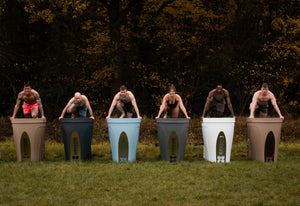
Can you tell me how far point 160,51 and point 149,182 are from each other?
40.0ft

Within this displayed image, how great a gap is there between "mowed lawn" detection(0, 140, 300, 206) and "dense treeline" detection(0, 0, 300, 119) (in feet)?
27.6

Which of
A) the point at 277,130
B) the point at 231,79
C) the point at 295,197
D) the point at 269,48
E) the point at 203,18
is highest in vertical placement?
the point at 203,18

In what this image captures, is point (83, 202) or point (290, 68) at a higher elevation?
point (290, 68)

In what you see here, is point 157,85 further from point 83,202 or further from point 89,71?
point 83,202

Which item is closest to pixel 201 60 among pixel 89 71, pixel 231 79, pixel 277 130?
pixel 231 79

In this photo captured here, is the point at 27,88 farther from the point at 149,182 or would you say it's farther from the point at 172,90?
the point at 149,182

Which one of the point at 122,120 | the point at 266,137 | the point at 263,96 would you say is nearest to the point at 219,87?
the point at 263,96

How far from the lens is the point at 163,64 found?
19094mm

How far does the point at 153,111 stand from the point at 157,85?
151 cm

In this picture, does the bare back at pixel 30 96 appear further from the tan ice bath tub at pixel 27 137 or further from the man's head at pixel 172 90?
the man's head at pixel 172 90

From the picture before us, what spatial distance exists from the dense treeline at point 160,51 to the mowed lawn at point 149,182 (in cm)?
842

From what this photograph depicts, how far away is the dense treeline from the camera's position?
1784 cm

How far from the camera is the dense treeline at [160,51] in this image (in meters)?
17.8

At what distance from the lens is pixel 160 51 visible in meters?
18.8
